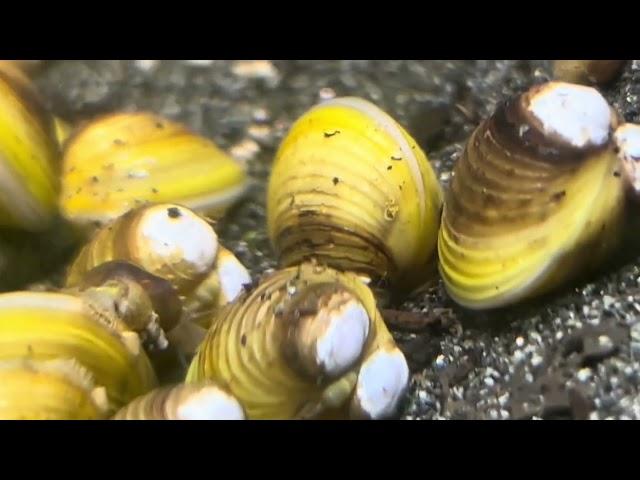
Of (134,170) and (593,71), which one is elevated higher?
(593,71)

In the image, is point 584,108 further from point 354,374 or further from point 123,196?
point 123,196

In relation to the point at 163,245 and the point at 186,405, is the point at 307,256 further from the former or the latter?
the point at 186,405

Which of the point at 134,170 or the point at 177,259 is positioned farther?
the point at 134,170

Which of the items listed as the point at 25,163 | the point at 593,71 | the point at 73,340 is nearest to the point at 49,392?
the point at 73,340

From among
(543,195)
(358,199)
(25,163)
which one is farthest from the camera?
(25,163)

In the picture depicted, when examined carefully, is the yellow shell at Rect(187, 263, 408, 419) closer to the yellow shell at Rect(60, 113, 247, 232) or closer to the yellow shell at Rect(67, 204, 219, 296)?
the yellow shell at Rect(67, 204, 219, 296)

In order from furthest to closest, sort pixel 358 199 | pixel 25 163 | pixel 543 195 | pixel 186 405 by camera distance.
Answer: pixel 25 163 < pixel 358 199 < pixel 543 195 < pixel 186 405

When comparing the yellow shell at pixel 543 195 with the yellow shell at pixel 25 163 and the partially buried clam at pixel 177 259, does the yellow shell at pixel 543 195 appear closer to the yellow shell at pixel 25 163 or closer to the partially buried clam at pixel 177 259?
the partially buried clam at pixel 177 259
